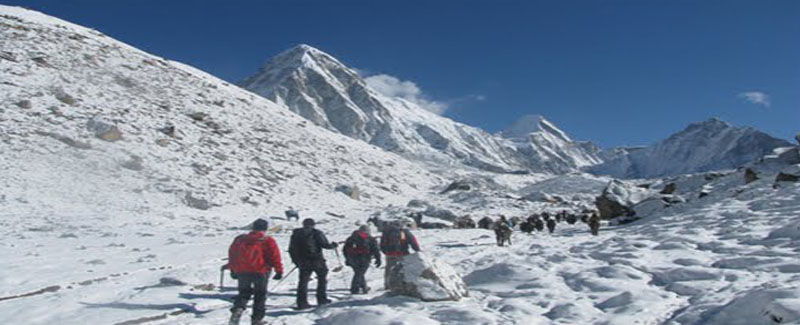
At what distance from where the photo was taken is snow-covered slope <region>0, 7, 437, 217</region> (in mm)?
29594

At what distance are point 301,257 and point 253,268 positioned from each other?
159cm

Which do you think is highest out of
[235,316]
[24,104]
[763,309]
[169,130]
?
[24,104]

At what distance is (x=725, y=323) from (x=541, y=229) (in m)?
21.6

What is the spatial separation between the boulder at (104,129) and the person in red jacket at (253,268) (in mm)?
32917

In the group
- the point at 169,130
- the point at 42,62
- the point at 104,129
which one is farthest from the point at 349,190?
the point at 42,62

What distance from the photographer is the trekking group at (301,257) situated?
25.7ft

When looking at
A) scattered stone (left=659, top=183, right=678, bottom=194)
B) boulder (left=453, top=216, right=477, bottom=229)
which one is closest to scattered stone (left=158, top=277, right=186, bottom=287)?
boulder (left=453, top=216, right=477, bottom=229)

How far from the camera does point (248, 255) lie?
7.82 m

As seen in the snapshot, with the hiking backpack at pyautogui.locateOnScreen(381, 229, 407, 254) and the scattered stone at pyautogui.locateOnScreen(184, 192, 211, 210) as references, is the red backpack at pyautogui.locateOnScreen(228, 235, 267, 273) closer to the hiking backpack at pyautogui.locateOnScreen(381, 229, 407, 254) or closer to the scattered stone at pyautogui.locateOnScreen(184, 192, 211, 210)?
the hiking backpack at pyautogui.locateOnScreen(381, 229, 407, 254)

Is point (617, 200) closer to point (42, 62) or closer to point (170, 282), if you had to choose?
point (170, 282)

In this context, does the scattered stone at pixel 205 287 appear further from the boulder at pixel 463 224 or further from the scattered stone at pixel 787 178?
the scattered stone at pixel 787 178

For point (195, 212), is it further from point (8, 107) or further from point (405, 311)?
point (405, 311)

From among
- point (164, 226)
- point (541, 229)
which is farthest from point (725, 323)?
point (164, 226)

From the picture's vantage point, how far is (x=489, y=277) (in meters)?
10.8
